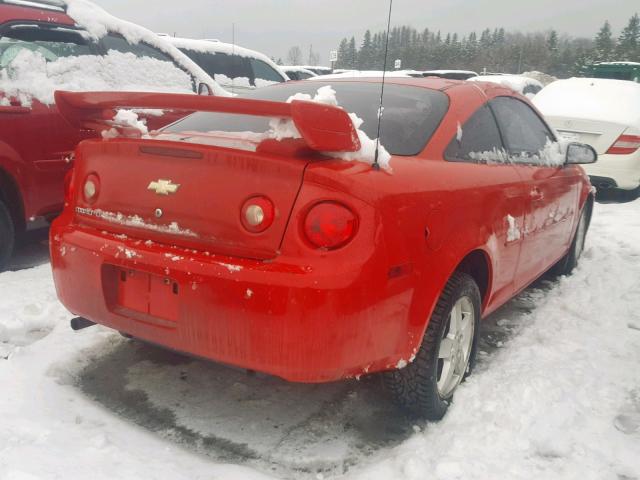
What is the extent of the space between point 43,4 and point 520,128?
3.53 metres

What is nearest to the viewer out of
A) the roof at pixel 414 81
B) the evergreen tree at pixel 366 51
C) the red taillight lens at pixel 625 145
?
the roof at pixel 414 81

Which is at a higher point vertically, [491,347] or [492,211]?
[492,211]

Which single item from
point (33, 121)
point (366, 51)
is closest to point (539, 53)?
point (366, 51)

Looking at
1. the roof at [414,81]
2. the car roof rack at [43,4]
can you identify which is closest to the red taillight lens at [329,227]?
the roof at [414,81]

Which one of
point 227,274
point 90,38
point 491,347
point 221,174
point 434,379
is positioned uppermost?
point 90,38

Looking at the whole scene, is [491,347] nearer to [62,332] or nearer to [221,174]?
[221,174]

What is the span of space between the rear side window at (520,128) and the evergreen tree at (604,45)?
52481 millimetres

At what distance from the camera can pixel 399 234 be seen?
7.09 ft

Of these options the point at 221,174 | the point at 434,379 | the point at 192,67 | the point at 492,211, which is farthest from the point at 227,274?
the point at 192,67

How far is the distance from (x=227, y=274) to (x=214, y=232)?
18cm

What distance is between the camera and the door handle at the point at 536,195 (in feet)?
11.0

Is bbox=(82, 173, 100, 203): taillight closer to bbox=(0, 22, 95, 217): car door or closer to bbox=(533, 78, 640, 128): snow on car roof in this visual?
bbox=(0, 22, 95, 217): car door

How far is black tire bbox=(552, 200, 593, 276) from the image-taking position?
476 cm

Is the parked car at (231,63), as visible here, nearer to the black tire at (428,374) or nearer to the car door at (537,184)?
the car door at (537,184)
